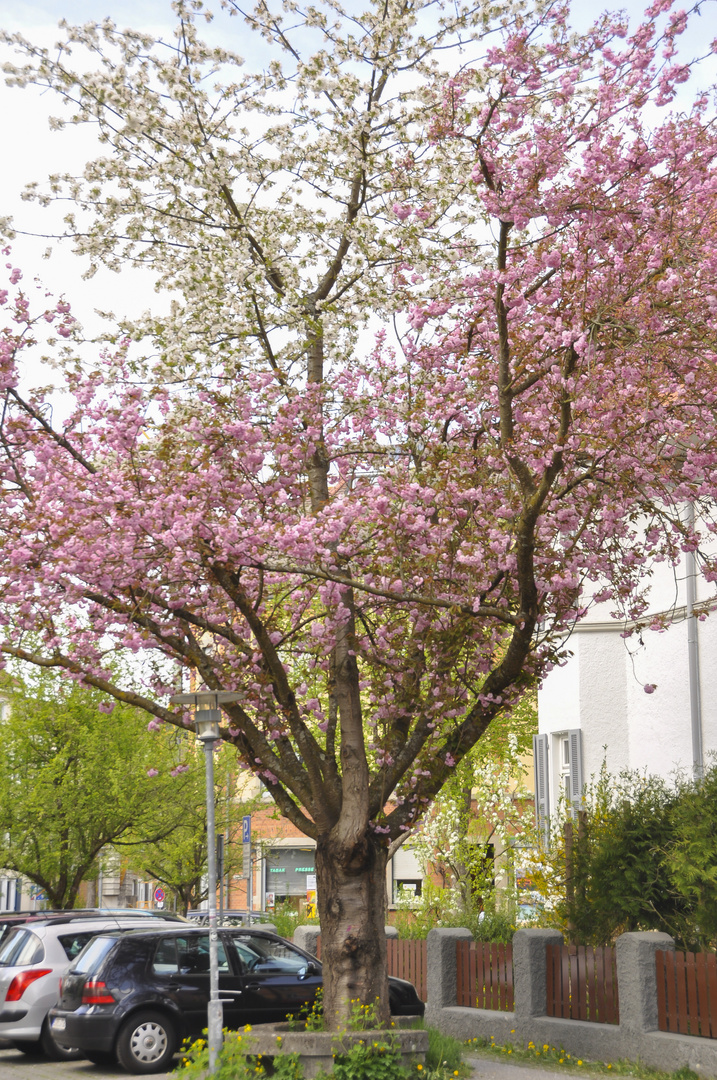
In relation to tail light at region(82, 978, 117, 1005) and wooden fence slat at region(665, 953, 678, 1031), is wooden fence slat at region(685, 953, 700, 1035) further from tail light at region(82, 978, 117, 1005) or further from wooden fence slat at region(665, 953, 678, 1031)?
tail light at region(82, 978, 117, 1005)

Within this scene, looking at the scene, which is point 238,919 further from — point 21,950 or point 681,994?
point 681,994

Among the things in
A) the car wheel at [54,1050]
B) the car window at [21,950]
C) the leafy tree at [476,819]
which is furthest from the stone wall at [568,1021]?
the leafy tree at [476,819]

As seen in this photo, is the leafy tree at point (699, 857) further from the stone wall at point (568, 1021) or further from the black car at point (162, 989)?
the black car at point (162, 989)

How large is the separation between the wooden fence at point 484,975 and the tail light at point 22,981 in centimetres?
542

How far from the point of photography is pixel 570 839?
52.0ft

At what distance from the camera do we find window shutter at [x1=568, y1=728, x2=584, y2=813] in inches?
830

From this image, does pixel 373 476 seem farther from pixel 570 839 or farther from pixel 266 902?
pixel 266 902

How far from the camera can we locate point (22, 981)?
1512 cm

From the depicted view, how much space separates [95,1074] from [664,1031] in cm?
634

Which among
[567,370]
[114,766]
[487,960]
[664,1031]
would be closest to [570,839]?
[487,960]

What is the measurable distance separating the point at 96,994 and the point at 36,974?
171 centimetres

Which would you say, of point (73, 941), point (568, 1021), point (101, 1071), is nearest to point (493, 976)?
point (568, 1021)

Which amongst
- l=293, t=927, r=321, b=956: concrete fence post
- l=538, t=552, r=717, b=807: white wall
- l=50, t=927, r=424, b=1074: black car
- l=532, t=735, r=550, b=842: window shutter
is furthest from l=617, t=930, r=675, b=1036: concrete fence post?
l=532, t=735, r=550, b=842: window shutter

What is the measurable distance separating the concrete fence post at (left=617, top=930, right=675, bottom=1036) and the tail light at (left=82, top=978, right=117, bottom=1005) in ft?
18.8
